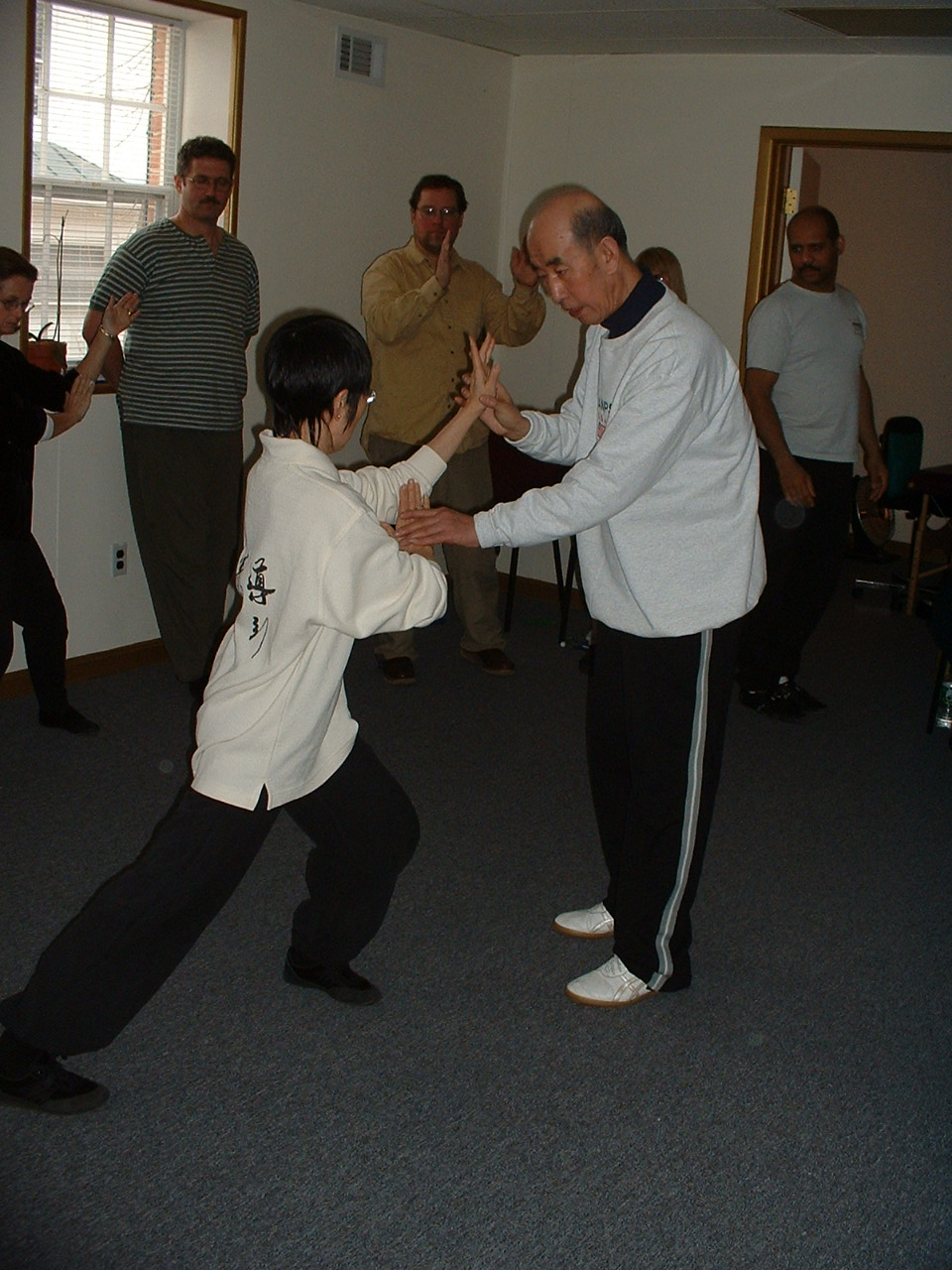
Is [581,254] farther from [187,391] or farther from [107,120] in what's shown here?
[107,120]

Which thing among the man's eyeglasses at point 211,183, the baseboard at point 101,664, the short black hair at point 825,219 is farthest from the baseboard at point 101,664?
the short black hair at point 825,219

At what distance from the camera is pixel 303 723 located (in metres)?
2.13

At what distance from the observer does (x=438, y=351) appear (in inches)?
187

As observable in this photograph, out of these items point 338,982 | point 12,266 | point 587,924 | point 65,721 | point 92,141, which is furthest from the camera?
point 92,141

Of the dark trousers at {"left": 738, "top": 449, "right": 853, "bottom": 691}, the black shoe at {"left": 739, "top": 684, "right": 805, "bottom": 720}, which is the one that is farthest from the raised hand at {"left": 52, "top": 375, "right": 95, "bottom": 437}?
the black shoe at {"left": 739, "top": 684, "right": 805, "bottom": 720}

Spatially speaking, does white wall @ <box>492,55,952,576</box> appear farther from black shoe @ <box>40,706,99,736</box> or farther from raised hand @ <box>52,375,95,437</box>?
black shoe @ <box>40,706,99,736</box>

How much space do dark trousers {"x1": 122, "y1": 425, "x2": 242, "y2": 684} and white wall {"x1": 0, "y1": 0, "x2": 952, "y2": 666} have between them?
0.71 ft

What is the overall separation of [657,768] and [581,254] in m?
1.01

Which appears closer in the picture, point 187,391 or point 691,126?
point 187,391

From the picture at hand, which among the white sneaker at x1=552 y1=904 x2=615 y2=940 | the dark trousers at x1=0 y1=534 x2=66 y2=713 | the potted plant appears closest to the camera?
the white sneaker at x1=552 y1=904 x2=615 y2=940

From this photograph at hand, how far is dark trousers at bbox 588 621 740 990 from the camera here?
250 cm

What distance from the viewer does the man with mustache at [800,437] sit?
→ 4438 millimetres

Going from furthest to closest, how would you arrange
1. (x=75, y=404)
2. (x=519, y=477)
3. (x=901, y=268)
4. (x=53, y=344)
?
(x=901, y=268)
(x=519, y=477)
(x=53, y=344)
(x=75, y=404)

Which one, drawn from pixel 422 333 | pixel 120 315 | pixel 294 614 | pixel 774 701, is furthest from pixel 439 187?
pixel 294 614
